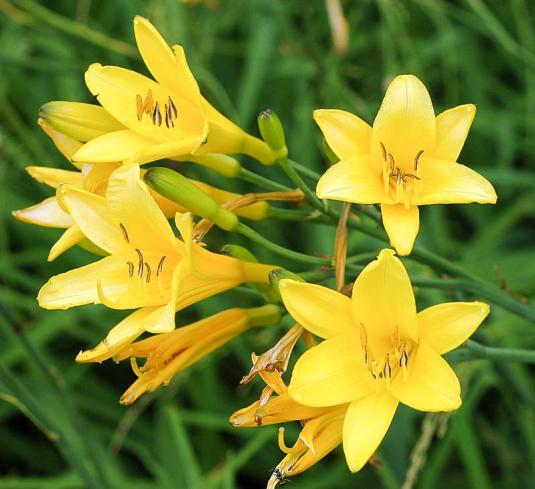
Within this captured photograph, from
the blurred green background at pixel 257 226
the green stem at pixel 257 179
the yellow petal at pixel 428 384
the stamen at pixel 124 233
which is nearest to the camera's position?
the yellow petal at pixel 428 384

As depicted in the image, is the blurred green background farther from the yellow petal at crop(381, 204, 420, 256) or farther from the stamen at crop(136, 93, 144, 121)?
the stamen at crop(136, 93, 144, 121)

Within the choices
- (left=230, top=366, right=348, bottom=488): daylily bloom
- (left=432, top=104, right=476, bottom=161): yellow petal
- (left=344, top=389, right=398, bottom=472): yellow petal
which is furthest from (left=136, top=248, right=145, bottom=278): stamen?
(left=432, top=104, right=476, bottom=161): yellow petal

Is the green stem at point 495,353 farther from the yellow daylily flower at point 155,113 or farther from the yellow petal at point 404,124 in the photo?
the yellow daylily flower at point 155,113

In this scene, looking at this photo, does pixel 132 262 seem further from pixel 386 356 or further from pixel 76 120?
pixel 386 356

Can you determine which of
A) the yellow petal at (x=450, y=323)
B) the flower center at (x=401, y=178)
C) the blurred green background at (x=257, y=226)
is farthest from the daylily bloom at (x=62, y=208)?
the blurred green background at (x=257, y=226)

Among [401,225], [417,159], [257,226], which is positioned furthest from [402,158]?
[257,226]

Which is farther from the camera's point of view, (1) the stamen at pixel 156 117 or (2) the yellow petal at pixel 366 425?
(1) the stamen at pixel 156 117
